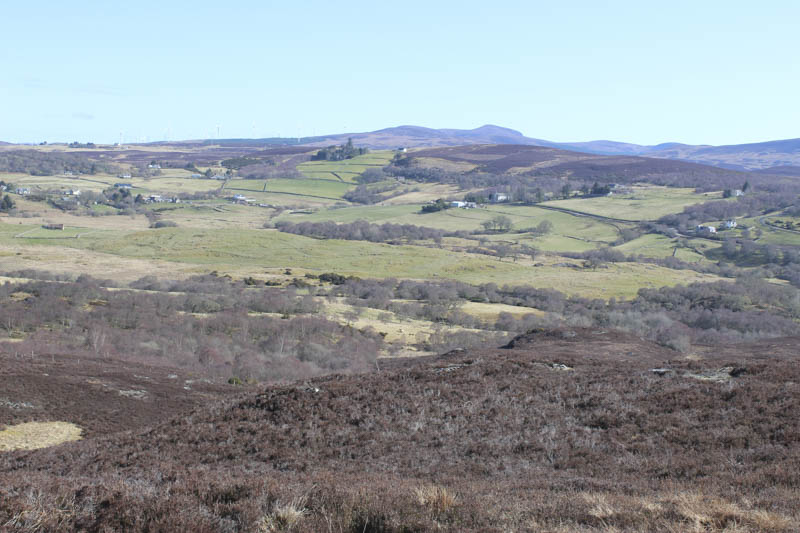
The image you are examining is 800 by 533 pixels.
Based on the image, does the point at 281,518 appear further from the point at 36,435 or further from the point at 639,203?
the point at 639,203

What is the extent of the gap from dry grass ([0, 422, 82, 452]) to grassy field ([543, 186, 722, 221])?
420 feet

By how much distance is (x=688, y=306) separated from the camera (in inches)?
2795

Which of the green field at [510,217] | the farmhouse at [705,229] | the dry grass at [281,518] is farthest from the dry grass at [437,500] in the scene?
the farmhouse at [705,229]

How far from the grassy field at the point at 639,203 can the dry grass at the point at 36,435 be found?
127899mm

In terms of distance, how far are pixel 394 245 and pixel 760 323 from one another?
215ft

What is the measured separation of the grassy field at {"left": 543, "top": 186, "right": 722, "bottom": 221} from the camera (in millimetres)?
137875

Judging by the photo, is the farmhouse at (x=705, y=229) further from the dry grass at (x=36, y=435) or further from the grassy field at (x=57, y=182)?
the grassy field at (x=57, y=182)

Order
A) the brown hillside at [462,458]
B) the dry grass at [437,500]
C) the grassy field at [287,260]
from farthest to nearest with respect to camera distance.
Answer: the grassy field at [287,260] < the dry grass at [437,500] < the brown hillside at [462,458]

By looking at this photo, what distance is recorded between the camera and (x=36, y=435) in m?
19.6

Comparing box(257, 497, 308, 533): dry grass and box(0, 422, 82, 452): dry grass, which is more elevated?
box(257, 497, 308, 533): dry grass

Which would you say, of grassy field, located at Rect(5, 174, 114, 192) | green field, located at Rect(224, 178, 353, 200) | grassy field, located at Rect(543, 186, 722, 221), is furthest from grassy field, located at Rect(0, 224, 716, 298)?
green field, located at Rect(224, 178, 353, 200)

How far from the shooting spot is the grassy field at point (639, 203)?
138 m

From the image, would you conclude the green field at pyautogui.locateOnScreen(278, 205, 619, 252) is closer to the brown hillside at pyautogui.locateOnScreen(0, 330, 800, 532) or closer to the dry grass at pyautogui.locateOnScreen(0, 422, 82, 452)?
the brown hillside at pyautogui.locateOnScreen(0, 330, 800, 532)

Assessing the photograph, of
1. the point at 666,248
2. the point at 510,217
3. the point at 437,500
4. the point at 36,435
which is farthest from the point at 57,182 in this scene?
the point at 437,500
